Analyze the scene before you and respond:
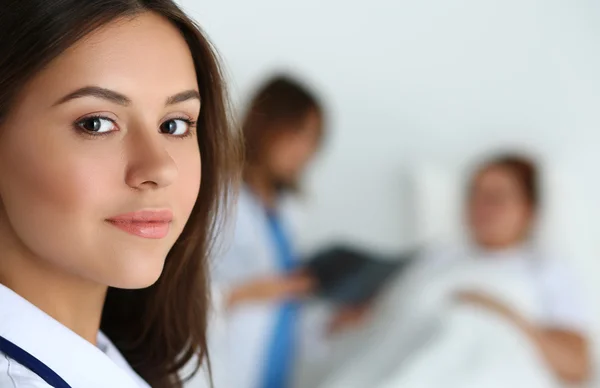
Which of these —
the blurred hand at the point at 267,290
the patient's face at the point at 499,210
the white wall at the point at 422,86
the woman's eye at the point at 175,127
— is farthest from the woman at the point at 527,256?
the woman's eye at the point at 175,127

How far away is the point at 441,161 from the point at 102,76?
2245mm

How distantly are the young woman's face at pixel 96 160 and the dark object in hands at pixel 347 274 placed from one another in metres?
1.76

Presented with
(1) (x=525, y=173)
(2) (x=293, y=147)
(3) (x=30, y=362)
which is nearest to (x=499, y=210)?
(1) (x=525, y=173)

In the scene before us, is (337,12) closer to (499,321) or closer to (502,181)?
(502,181)

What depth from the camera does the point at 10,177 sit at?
23.2 inches

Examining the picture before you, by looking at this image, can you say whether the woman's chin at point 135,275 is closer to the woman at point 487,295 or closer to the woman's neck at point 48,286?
the woman's neck at point 48,286

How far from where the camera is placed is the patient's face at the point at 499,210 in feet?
7.61

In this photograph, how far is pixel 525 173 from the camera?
238cm

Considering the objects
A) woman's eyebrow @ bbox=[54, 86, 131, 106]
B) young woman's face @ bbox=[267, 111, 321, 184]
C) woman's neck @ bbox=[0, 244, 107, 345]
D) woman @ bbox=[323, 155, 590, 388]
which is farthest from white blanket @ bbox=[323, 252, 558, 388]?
woman's eyebrow @ bbox=[54, 86, 131, 106]

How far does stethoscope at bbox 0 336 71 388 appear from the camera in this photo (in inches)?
21.3

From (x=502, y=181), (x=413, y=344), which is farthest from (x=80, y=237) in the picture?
(x=502, y=181)

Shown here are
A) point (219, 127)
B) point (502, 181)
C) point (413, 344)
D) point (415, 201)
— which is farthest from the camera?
point (415, 201)

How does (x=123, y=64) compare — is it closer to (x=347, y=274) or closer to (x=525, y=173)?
(x=347, y=274)

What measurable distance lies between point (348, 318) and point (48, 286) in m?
1.77
